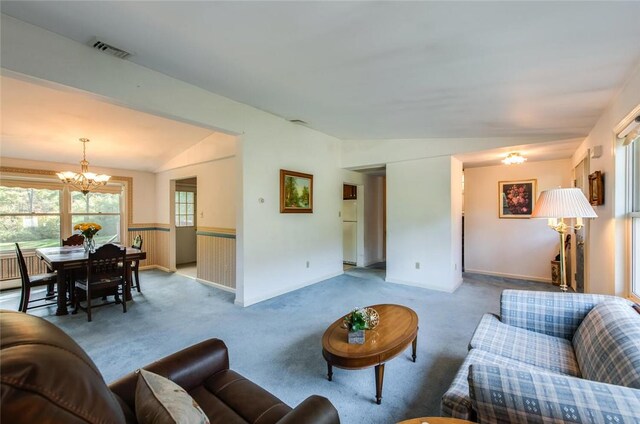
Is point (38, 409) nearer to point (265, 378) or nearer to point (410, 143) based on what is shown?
point (265, 378)

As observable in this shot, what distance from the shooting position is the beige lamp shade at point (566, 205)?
203 centimetres

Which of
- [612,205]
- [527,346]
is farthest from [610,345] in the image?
[612,205]

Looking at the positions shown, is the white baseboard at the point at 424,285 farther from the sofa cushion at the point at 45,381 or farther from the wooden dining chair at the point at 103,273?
the sofa cushion at the point at 45,381

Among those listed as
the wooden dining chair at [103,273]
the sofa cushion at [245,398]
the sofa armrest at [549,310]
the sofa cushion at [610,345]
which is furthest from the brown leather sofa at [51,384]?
the wooden dining chair at [103,273]

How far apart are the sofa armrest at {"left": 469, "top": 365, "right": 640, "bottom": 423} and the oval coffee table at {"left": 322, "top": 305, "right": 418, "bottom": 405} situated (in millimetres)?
815

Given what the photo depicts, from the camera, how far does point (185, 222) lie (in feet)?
22.3

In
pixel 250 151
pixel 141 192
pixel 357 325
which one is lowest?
pixel 357 325

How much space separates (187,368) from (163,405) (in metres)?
0.54

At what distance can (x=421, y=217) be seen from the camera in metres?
4.68

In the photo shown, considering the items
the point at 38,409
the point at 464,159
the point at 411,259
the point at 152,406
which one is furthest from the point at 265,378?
the point at 464,159

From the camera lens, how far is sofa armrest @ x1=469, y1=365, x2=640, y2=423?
0.90 metres

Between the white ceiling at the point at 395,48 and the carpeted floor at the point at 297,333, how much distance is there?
2.42 meters

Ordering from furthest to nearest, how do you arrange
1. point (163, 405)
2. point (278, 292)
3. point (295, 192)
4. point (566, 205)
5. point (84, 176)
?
point (295, 192) < point (84, 176) < point (278, 292) < point (566, 205) < point (163, 405)

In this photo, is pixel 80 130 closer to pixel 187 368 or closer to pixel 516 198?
pixel 187 368
